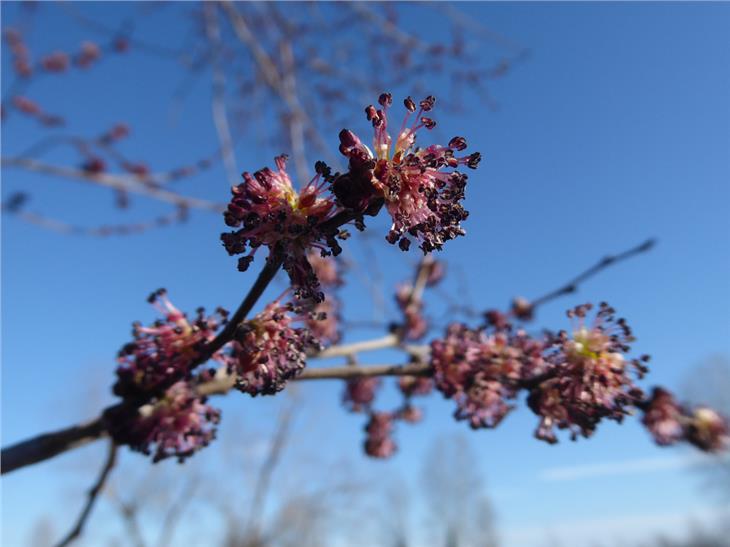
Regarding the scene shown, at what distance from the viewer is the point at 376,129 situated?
1.25m

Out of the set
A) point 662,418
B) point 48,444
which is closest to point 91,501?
point 48,444

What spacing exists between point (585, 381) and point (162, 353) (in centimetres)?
138

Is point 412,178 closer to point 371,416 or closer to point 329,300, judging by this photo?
point 329,300

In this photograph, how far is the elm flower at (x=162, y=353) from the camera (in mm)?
1596

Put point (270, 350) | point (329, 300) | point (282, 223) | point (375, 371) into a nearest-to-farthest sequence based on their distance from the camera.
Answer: point (282, 223) < point (270, 350) < point (375, 371) < point (329, 300)

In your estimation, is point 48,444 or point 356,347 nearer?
point 48,444

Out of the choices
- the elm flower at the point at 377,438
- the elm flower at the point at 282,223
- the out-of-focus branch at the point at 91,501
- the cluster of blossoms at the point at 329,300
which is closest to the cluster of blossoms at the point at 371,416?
the elm flower at the point at 377,438

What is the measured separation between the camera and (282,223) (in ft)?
3.89

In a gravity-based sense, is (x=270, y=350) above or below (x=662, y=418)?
below

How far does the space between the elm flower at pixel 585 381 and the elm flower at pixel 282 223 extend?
1038 millimetres

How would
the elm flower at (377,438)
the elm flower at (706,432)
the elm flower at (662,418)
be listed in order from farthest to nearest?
the elm flower at (377,438) → the elm flower at (706,432) → the elm flower at (662,418)

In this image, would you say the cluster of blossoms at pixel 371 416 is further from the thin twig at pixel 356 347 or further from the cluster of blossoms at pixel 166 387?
the cluster of blossoms at pixel 166 387

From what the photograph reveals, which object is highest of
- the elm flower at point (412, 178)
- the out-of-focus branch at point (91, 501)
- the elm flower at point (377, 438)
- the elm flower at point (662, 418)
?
the elm flower at point (377, 438)

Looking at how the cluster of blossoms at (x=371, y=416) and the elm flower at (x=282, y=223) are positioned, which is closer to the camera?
the elm flower at (x=282, y=223)
